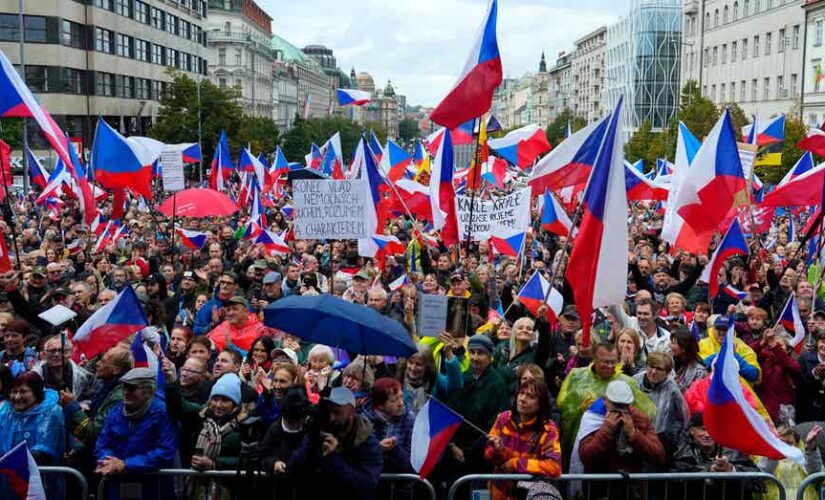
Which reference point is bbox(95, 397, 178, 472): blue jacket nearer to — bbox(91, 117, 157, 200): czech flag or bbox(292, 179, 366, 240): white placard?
bbox(292, 179, 366, 240): white placard

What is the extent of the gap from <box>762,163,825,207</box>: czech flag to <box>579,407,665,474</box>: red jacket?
6829 mm

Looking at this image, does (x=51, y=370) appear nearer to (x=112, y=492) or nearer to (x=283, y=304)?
(x=112, y=492)

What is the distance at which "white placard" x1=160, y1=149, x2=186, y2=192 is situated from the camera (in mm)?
15018

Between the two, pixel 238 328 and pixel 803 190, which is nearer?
pixel 238 328

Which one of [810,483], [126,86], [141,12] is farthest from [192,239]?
[141,12]

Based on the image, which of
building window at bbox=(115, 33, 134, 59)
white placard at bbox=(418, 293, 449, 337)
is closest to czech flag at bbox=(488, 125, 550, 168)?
white placard at bbox=(418, 293, 449, 337)

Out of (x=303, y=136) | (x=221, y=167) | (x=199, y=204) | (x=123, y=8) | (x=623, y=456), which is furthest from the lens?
(x=303, y=136)

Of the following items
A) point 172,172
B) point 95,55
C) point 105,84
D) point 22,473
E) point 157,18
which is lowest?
point 22,473

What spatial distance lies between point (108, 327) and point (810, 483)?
505 centimetres

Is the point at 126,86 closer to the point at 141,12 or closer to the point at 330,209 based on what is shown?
the point at 141,12

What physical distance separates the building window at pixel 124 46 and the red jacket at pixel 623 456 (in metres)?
56.2

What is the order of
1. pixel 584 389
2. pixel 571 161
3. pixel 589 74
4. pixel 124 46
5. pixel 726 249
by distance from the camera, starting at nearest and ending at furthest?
pixel 584 389 < pixel 571 161 < pixel 726 249 < pixel 124 46 < pixel 589 74

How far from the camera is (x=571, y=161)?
10.2 meters

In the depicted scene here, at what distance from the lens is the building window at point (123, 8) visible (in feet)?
185
